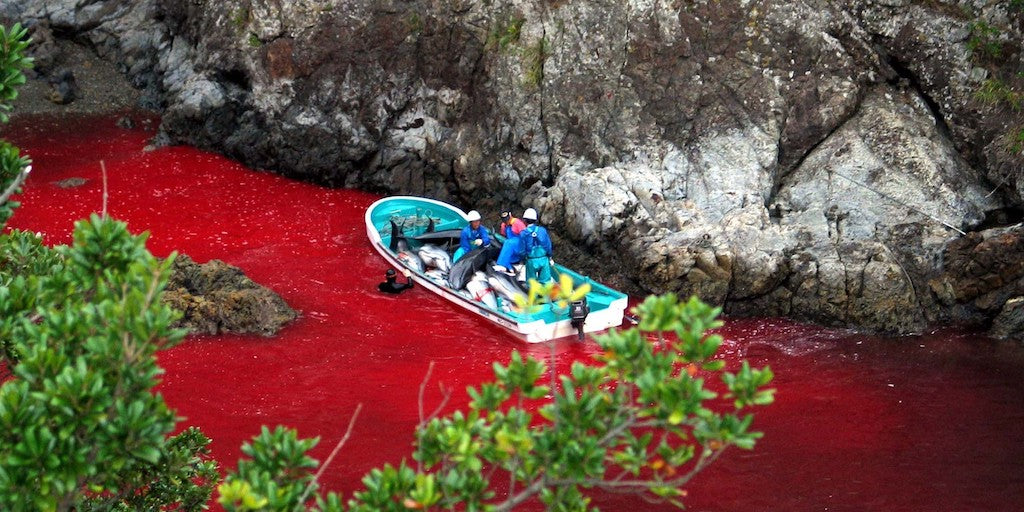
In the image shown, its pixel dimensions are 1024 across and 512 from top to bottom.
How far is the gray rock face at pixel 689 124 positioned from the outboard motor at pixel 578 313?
2032 mm

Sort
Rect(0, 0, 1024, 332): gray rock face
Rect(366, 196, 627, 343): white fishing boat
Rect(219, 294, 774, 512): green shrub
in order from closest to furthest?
1. Rect(219, 294, 774, 512): green shrub
2. Rect(366, 196, 627, 343): white fishing boat
3. Rect(0, 0, 1024, 332): gray rock face

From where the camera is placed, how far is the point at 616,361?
5.30 metres

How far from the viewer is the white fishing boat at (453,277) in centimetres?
1421

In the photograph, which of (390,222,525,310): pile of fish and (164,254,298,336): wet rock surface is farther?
(390,222,525,310): pile of fish

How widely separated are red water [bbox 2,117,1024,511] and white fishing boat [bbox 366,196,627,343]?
0.96ft

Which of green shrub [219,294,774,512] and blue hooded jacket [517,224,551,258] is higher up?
green shrub [219,294,774,512]

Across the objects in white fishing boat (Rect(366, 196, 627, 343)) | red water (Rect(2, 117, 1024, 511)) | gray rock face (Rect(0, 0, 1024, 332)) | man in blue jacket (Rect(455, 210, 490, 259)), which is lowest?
red water (Rect(2, 117, 1024, 511))

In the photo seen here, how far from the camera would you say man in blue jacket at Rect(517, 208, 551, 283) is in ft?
48.8

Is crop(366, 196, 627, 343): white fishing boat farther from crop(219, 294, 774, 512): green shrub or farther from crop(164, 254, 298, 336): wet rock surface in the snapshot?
crop(219, 294, 774, 512): green shrub

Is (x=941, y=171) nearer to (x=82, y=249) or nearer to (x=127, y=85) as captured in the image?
(x=82, y=249)

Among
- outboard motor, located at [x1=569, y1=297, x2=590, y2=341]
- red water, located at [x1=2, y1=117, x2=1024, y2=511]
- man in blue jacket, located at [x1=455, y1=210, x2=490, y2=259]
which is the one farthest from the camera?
man in blue jacket, located at [x1=455, y1=210, x2=490, y2=259]

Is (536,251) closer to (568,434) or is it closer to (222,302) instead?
(222,302)

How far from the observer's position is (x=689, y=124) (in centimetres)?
1734

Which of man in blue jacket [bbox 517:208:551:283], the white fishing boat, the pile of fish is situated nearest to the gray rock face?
the white fishing boat
